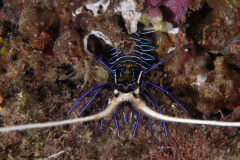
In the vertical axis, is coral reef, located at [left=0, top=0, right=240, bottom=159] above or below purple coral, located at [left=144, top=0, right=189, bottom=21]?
below

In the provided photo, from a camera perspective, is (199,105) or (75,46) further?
(199,105)

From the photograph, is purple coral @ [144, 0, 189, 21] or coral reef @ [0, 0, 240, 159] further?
coral reef @ [0, 0, 240, 159]

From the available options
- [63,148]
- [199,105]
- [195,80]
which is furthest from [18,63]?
[199,105]

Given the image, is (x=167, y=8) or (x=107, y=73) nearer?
(x=167, y=8)

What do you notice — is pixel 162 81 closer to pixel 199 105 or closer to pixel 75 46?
pixel 199 105

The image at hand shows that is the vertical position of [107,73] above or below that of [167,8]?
below
